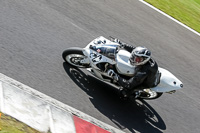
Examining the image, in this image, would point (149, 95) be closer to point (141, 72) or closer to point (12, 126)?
point (141, 72)

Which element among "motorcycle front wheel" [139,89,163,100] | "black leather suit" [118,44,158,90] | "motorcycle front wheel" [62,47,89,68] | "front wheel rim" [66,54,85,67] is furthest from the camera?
"motorcycle front wheel" [139,89,163,100]

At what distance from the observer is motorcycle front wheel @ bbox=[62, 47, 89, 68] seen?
27.2 feet

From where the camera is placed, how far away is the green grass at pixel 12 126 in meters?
5.99

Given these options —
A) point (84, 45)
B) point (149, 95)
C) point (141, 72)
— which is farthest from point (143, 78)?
point (84, 45)

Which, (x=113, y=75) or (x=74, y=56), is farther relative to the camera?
Result: (x=74, y=56)

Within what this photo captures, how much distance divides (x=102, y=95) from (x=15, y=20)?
3.27m

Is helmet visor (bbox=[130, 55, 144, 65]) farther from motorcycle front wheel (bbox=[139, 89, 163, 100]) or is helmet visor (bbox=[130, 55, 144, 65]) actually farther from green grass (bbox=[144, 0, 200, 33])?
green grass (bbox=[144, 0, 200, 33])

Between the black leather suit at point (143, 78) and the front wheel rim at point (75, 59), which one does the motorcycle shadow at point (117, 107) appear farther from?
the black leather suit at point (143, 78)

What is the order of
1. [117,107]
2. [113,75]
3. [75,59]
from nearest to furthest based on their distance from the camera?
[113,75] < [117,107] < [75,59]

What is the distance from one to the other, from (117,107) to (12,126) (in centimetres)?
307

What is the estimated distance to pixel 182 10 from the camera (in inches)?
579

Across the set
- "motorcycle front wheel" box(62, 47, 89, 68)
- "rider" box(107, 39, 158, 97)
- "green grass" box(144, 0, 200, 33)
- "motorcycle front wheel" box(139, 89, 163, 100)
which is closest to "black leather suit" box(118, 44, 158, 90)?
"rider" box(107, 39, 158, 97)

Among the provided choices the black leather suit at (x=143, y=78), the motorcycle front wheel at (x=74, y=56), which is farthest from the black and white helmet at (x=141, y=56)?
the motorcycle front wheel at (x=74, y=56)

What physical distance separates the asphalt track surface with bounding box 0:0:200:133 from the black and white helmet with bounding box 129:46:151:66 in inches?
54.4
